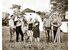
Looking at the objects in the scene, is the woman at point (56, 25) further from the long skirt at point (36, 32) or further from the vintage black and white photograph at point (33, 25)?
the long skirt at point (36, 32)

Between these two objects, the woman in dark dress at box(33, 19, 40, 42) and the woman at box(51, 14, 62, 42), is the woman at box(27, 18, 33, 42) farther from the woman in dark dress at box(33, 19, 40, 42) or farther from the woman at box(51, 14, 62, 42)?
the woman at box(51, 14, 62, 42)

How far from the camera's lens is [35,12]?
155 centimetres

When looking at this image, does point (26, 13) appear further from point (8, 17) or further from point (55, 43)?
point (55, 43)

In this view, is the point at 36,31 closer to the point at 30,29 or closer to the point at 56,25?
the point at 30,29

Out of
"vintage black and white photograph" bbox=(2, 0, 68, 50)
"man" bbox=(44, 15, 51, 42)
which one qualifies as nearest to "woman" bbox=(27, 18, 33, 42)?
"vintage black and white photograph" bbox=(2, 0, 68, 50)

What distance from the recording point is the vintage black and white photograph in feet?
5.03

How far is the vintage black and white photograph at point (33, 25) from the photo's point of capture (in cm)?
153

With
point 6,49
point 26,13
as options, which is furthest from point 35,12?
point 6,49

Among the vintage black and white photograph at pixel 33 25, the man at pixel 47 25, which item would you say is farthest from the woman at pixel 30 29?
the man at pixel 47 25

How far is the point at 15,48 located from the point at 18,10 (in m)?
0.40

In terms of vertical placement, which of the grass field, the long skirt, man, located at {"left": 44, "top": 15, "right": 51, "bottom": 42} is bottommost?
the grass field

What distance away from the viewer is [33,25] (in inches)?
61.3

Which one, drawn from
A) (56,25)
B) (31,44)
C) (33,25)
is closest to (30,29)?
(33,25)

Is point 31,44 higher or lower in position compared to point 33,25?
lower
